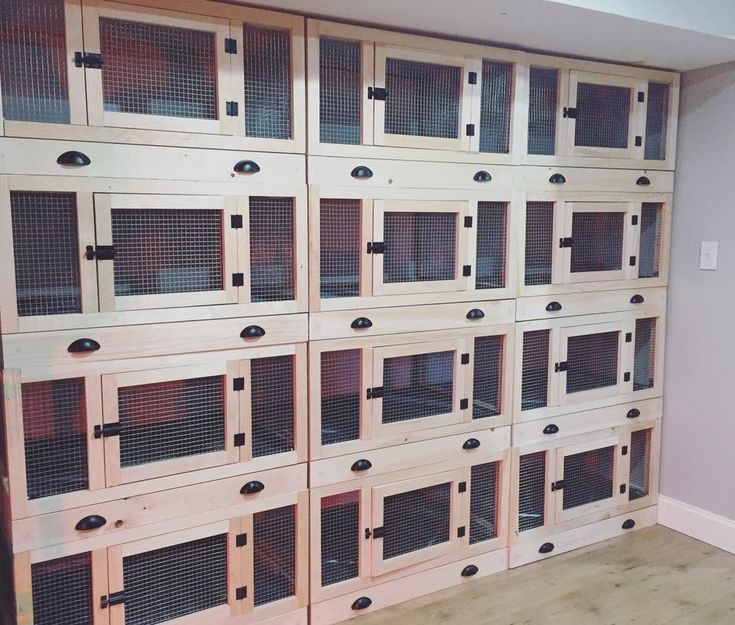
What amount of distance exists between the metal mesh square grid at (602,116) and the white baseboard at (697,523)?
1610 millimetres

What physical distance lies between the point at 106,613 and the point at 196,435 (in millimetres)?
545

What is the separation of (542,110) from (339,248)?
103cm

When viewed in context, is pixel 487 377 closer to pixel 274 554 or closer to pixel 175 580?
pixel 274 554

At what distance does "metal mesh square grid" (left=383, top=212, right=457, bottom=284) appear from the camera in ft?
7.75

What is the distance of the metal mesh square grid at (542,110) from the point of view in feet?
8.59

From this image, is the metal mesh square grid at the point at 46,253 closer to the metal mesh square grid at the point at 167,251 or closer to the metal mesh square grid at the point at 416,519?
the metal mesh square grid at the point at 167,251

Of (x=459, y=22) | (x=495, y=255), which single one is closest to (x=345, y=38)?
(x=459, y=22)

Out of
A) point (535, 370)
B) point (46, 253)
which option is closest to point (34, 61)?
point (46, 253)

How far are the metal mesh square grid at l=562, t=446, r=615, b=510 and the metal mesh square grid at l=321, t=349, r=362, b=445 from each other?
105 centimetres

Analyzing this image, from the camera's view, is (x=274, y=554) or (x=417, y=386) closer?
(x=274, y=554)

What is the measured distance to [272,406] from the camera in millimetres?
2219

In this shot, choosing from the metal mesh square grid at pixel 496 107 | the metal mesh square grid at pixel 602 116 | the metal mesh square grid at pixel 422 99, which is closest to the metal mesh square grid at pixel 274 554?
the metal mesh square grid at pixel 422 99

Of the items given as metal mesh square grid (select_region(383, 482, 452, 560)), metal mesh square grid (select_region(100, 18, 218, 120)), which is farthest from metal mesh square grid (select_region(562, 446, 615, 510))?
metal mesh square grid (select_region(100, 18, 218, 120))

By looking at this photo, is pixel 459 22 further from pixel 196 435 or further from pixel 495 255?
pixel 196 435
